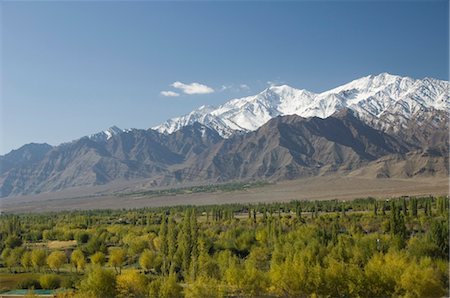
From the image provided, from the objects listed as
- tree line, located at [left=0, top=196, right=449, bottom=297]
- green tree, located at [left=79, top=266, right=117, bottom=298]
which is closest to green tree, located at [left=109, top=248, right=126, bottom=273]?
tree line, located at [left=0, top=196, right=449, bottom=297]

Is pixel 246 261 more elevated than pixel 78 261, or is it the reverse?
pixel 246 261

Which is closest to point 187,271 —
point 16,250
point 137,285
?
point 137,285

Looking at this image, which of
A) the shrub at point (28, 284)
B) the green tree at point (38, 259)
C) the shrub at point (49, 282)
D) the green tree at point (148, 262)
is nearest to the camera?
the shrub at point (49, 282)

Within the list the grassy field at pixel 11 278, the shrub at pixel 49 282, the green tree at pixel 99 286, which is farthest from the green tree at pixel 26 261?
the green tree at pixel 99 286

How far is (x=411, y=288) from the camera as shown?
42875 millimetres

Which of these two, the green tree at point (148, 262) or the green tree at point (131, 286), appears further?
the green tree at point (148, 262)

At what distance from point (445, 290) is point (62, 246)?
7352 cm

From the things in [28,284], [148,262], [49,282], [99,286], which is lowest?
[28,284]

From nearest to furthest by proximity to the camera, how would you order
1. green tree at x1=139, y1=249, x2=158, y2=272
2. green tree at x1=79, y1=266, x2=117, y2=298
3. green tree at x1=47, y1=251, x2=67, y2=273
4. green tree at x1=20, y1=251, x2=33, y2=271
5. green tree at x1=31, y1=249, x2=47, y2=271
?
green tree at x1=79, y1=266, x2=117, y2=298 < green tree at x1=139, y1=249, x2=158, y2=272 < green tree at x1=47, y1=251, x2=67, y2=273 < green tree at x1=31, y1=249, x2=47, y2=271 < green tree at x1=20, y1=251, x2=33, y2=271

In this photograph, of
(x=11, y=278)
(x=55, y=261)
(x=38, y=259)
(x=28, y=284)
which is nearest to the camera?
(x=28, y=284)

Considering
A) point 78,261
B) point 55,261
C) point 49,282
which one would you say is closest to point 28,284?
point 49,282

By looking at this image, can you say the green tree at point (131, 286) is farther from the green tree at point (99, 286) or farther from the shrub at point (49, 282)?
the shrub at point (49, 282)

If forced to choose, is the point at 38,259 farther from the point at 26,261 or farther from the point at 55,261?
the point at 55,261

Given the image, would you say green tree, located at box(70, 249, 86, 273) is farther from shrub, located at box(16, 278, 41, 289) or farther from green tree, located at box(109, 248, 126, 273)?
shrub, located at box(16, 278, 41, 289)
